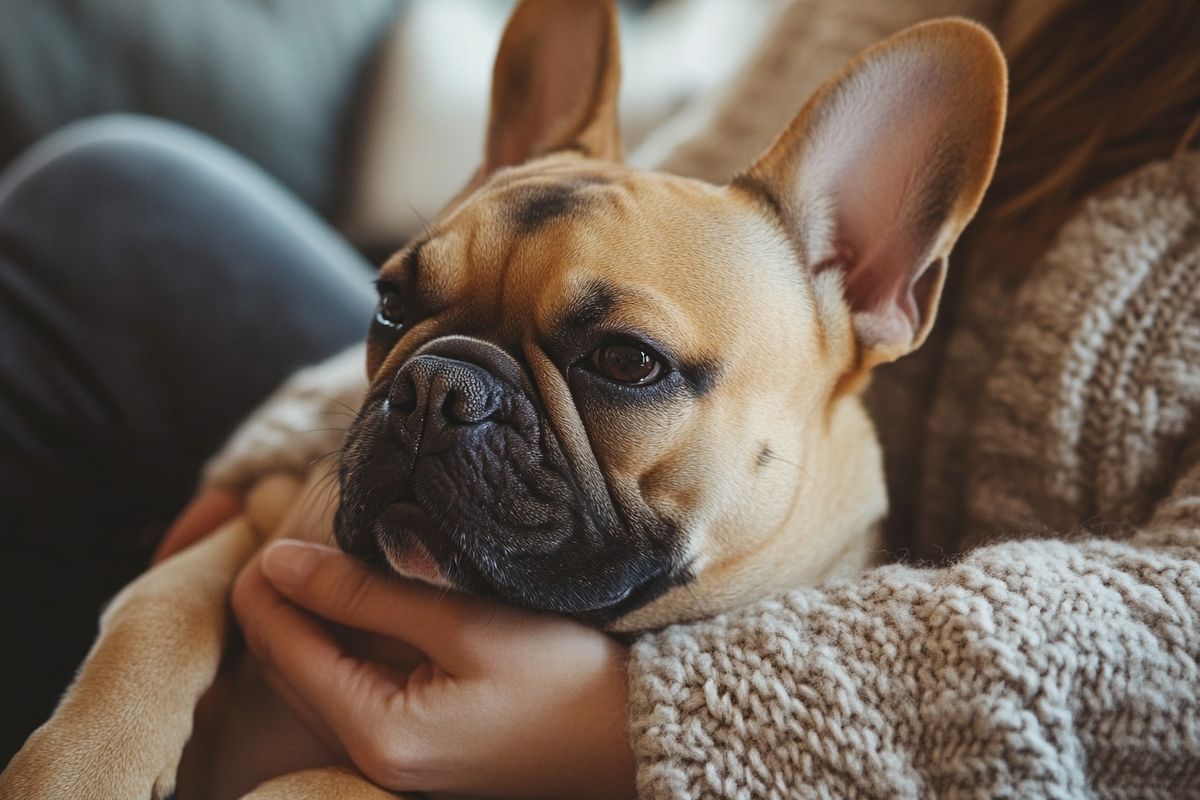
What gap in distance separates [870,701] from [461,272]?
1.89ft

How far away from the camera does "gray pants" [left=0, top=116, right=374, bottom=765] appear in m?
1.46

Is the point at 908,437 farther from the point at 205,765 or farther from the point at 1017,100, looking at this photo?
the point at 205,765

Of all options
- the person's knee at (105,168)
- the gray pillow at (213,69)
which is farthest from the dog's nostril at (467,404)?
the gray pillow at (213,69)

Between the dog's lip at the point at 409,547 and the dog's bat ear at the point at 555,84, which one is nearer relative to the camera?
the dog's lip at the point at 409,547

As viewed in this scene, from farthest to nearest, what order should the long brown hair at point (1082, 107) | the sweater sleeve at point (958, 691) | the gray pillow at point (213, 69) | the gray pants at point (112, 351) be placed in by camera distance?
the gray pillow at point (213, 69), the gray pants at point (112, 351), the long brown hair at point (1082, 107), the sweater sleeve at point (958, 691)

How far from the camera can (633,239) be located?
0.97 m

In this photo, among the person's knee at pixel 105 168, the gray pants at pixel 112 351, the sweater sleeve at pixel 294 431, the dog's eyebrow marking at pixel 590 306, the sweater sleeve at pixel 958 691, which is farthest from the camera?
the person's knee at pixel 105 168

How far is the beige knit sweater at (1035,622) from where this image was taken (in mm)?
828

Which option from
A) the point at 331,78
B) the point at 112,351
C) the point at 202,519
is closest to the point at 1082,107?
the point at 202,519

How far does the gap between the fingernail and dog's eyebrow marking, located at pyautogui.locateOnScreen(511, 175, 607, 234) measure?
43cm

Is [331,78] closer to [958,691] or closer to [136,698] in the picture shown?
[136,698]

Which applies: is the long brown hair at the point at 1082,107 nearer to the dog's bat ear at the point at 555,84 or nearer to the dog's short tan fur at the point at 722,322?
the dog's short tan fur at the point at 722,322

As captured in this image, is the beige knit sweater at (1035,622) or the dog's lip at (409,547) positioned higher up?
the dog's lip at (409,547)

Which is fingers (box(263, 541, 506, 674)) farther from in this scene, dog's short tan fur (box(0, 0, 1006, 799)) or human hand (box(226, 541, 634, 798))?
dog's short tan fur (box(0, 0, 1006, 799))
